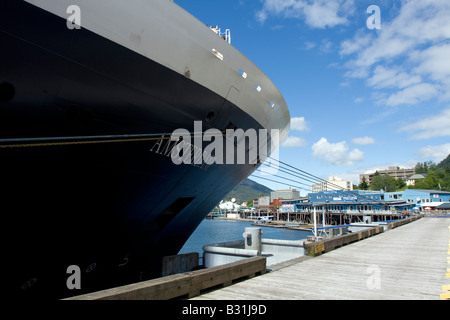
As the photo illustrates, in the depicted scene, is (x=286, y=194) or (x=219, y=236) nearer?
(x=219, y=236)

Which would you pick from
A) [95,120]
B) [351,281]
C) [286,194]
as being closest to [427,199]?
[286,194]

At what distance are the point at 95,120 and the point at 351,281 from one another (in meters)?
5.00

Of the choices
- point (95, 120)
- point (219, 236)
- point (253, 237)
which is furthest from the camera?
point (219, 236)

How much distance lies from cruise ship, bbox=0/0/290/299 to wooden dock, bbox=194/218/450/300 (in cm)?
273

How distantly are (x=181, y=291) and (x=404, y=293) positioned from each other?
3.27 m

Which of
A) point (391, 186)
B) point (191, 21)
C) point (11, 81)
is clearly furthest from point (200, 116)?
point (391, 186)

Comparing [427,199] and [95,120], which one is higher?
[427,199]

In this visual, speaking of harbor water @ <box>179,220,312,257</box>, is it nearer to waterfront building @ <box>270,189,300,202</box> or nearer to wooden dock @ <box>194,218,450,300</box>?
wooden dock @ <box>194,218,450,300</box>

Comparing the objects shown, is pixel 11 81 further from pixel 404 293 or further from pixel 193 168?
pixel 404 293

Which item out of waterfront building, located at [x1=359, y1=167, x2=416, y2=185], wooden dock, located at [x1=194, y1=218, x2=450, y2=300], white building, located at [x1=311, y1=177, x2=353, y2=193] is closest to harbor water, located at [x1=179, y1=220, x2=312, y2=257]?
white building, located at [x1=311, y1=177, x2=353, y2=193]

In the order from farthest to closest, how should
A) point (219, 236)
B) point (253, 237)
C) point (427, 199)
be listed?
point (427, 199), point (219, 236), point (253, 237)

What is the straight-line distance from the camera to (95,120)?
15.4 feet

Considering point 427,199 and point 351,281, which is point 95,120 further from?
point 427,199

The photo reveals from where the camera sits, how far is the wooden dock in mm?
4203
